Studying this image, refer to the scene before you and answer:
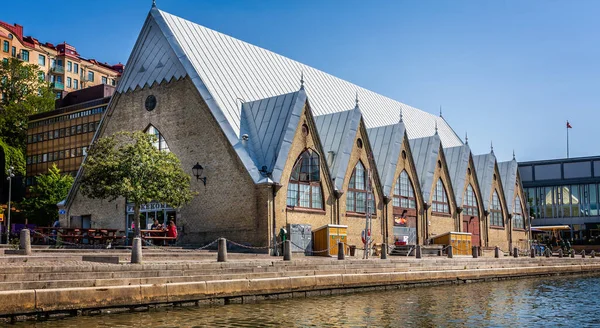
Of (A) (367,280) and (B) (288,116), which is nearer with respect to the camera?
(A) (367,280)

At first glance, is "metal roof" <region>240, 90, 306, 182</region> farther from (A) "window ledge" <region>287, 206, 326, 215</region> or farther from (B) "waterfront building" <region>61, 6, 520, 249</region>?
(A) "window ledge" <region>287, 206, 326, 215</region>

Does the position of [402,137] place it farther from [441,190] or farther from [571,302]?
[571,302]

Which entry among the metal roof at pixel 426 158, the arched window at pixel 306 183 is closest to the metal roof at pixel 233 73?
the metal roof at pixel 426 158

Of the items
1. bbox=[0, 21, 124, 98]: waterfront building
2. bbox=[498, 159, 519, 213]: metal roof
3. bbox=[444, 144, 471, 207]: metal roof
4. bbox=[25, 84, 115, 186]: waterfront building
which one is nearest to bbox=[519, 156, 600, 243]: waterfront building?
bbox=[498, 159, 519, 213]: metal roof

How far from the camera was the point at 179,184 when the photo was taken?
3656cm

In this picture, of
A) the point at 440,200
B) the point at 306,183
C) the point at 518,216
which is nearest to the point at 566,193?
the point at 518,216

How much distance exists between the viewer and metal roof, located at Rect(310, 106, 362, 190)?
4391 centimetres

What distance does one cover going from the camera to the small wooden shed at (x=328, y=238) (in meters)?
37.8

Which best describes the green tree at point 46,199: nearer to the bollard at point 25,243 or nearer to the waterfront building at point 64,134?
the waterfront building at point 64,134

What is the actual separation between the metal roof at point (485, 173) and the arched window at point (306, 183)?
84.2ft

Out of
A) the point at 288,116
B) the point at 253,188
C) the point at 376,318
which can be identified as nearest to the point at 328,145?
the point at 288,116

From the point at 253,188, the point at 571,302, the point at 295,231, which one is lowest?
the point at 571,302

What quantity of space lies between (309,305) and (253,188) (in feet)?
51.1

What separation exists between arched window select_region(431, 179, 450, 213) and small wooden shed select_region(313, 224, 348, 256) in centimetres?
1775
